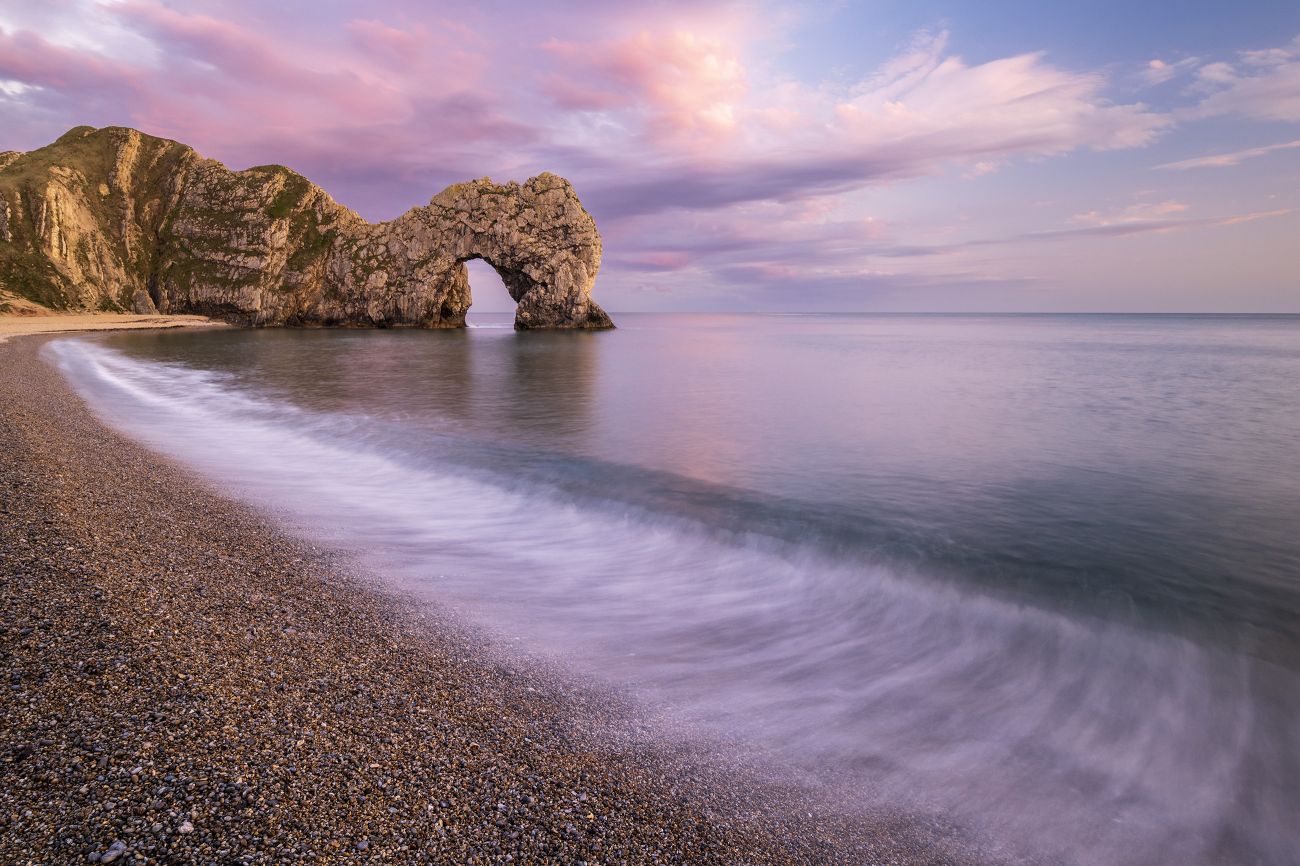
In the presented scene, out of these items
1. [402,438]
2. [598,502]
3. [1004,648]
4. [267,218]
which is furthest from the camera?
[267,218]

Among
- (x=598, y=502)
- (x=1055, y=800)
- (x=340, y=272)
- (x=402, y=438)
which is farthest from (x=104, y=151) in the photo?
(x=1055, y=800)

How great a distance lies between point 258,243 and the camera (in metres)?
122

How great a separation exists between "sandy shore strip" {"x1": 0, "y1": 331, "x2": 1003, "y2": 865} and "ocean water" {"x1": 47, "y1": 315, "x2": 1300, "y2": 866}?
2.73ft

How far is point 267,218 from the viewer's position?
12444cm

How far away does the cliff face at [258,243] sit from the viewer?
104m

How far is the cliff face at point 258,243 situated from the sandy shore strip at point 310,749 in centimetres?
10198

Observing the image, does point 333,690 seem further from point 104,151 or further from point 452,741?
point 104,151

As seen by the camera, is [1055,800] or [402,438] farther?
[402,438]

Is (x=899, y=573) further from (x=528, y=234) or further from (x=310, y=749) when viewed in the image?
(x=528, y=234)

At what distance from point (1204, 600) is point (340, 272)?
130439mm

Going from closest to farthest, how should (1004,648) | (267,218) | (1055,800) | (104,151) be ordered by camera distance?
(1055,800), (1004,648), (267,218), (104,151)

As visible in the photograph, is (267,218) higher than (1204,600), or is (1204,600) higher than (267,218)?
(267,218)

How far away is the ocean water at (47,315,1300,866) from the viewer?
4.95m

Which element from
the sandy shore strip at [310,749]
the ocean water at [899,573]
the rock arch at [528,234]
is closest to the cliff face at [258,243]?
the rock arch at [528,234]
